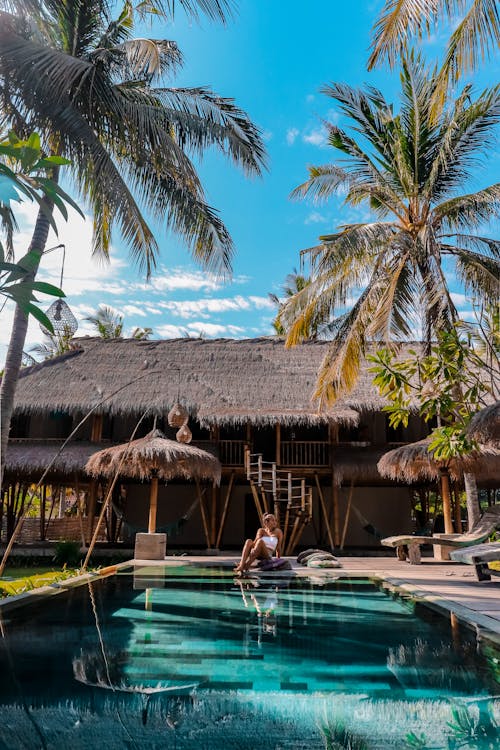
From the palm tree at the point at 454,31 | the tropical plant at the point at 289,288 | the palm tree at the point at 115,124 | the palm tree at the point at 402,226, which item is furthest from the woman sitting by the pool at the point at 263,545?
the tropical plant at the point at 289,288

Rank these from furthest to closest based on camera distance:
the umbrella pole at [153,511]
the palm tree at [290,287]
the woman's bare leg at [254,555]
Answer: the palm tree at [290,287] → the umbrella pole at [153,511] → the woman's bare leg at [254,555]

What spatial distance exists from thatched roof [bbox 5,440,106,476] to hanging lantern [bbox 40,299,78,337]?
6661 mm

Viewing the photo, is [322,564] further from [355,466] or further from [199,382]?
[199,382]

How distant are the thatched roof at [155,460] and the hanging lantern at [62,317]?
4.41m

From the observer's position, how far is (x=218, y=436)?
13406 mm

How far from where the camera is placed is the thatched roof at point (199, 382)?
42.5ft

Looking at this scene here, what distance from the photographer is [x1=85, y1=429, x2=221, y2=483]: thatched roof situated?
1009cm

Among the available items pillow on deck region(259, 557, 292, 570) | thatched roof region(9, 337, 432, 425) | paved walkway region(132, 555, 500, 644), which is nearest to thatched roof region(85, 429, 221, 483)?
paved walkway region(132, 555, 500, 644)

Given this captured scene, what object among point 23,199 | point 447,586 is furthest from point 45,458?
point 23,199

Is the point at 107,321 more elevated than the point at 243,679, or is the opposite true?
the point at 107,321

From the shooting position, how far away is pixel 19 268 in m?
1.96

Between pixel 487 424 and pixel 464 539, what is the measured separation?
2.86m

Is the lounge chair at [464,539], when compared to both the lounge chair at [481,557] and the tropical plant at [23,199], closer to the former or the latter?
the lounge chair at [481,557]

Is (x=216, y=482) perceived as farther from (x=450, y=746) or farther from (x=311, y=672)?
(x=450, y=746)
